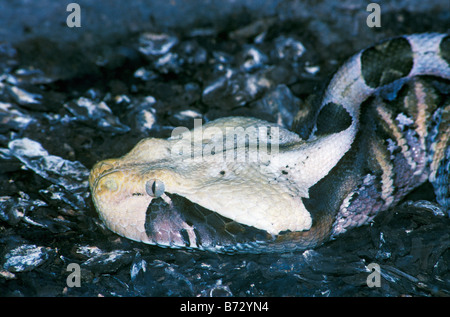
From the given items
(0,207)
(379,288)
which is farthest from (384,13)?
(0,207)

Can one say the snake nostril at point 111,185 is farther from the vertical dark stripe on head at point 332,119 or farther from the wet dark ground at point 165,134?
the vertical dark stripe on head at point 332,119

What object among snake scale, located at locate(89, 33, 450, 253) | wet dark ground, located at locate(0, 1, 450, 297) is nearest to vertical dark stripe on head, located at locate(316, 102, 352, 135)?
snake scale, located at locate(89, 33, 450, 253)

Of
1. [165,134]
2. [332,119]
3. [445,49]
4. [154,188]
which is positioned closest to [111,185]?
[154,188]

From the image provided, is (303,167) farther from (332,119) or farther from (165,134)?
(165,134)

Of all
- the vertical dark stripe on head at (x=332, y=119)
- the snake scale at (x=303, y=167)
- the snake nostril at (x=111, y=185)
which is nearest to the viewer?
the snake scale at (x=303, y=167)

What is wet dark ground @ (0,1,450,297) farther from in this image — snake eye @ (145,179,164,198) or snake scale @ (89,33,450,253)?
snake eye @ (145,179,164,198)

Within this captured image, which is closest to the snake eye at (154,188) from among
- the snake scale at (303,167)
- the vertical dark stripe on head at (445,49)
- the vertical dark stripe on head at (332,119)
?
the snake scale at (303,167)
